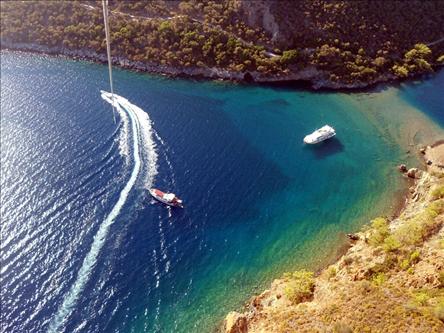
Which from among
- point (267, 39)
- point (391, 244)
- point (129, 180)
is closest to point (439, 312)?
point (391, 244)

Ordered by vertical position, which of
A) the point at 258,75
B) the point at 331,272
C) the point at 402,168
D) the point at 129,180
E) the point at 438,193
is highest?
the point at 258,75

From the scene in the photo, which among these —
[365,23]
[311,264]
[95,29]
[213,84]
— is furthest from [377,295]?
[95,29]

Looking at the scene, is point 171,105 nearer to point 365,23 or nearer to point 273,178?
point 273,178

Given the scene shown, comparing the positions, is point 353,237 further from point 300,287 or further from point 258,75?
point 258,75

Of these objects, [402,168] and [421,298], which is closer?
[421,298]

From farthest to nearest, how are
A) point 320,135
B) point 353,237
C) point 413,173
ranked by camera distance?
point 320,135, point 413,173, point 353,237

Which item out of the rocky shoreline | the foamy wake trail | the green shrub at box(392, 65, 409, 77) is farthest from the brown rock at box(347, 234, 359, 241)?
the green shrub at box(392, 65, 409, 77)

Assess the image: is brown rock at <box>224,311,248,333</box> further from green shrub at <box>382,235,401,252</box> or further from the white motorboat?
the white motorboat

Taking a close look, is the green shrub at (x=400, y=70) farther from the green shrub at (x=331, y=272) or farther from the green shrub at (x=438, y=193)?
the green shrub at (x=331, y=272)
